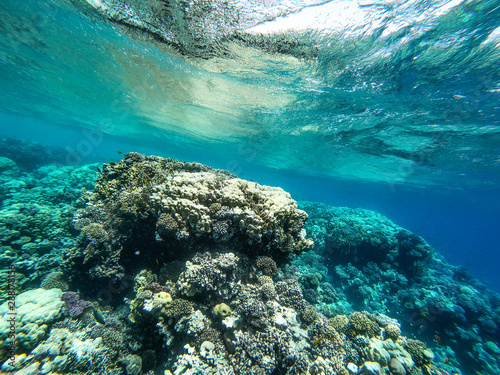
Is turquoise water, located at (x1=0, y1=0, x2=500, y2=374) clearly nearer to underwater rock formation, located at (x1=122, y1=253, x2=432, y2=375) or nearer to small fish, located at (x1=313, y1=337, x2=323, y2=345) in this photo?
underwater rock formation, located at (x1=122, y1=253, x2=432, y2=375)

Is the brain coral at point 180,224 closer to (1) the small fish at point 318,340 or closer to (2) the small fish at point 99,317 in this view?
(2) the small fish at point 99,317

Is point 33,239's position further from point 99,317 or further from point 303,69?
point 303,69

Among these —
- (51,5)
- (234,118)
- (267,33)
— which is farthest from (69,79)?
(267,33)

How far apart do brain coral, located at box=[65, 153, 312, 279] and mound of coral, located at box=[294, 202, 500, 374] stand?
5376mm

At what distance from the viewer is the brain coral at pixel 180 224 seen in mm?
4855

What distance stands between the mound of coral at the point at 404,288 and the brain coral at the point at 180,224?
17.6ft

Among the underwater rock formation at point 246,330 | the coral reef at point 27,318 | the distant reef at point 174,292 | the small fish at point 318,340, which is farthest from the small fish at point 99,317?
the small fish at point 318,340

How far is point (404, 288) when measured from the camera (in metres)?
13.6

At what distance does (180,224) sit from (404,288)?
16.3m

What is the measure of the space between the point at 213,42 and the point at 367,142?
17397 mm

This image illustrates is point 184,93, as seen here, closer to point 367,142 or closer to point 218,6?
point 218,6

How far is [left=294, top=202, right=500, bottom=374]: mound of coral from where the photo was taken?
1099cm

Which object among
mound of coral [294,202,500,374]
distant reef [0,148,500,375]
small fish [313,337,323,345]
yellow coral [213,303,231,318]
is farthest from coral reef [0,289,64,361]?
mound of coral [294,202,500,374]

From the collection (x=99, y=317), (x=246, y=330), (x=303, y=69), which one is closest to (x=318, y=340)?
(x=246, y=330)
